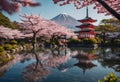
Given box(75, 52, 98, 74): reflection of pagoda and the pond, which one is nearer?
the pond

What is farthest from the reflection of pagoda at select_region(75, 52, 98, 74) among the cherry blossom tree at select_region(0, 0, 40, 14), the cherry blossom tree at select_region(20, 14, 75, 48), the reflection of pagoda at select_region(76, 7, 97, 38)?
the reflection of pagoda at select_region(76, 7, 97, 38)

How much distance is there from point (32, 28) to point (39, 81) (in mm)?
30221

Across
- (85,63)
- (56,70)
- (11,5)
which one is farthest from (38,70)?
(11,5)

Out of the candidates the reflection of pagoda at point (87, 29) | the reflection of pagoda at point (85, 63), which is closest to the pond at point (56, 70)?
the reflection of pagoda at point (85, 63)

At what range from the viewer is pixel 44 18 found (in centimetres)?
4269

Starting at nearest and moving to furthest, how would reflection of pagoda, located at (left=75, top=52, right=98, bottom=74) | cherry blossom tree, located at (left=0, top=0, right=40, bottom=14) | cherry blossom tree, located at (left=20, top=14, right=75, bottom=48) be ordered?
cherry blossom tree, located at (left=0, top=0, right=40, bottom=14) < reflection of pagoda, located at (left=75, top=52, right=98, bottom=74) < cherry blossom tree, located at (left=20, top=14, right=75, bottom=48)

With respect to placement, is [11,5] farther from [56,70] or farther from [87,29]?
[87,29]

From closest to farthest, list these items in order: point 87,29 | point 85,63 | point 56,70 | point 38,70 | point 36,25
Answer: point 38,70 → point 56,70 → point 85,63 → point 36,25 → point 87,29

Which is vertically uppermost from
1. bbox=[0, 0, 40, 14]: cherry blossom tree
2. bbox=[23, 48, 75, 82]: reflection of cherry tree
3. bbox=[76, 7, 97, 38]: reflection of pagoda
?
bbox=[0, 0, 40, 14]: cherry blossom tree

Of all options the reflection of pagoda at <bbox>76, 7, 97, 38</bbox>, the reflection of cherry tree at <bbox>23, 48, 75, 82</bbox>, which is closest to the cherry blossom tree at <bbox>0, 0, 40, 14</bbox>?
the reflection of cherry tree at <bbox>23, 48, 75, 82</bbox>

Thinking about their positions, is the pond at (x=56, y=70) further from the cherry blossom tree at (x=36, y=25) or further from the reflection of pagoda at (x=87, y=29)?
the reflection of pagoda at (x=87, y=29)

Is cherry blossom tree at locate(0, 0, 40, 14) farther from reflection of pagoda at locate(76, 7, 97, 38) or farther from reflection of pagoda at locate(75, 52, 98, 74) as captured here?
reflection of pagoda at locate(76, 7, 97, 38)

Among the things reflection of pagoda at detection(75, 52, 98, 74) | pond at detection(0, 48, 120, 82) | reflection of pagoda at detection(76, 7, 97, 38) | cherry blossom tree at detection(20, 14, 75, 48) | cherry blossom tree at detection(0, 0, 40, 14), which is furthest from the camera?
reflection of pagoda at detection(76, 7, 97, 38)

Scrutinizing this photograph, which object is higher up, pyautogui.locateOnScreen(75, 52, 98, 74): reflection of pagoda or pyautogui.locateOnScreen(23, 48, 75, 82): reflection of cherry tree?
pyautogui.locateOnScreen(23, 48, 75, 82): reflection of cherry tree
